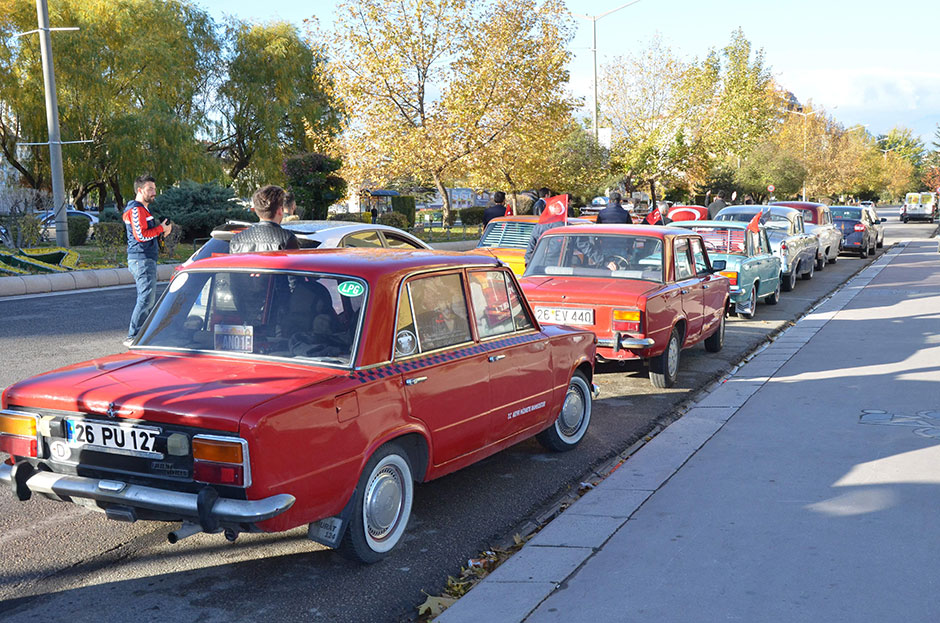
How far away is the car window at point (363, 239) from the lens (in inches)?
404

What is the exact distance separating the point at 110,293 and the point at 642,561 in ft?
47.7

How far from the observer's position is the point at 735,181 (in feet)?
186

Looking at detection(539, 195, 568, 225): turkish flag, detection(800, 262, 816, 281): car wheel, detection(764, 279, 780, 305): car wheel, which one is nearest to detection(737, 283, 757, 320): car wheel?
detection(764, 279, 780, 305): car wheel

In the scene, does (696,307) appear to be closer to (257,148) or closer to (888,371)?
(888,371)

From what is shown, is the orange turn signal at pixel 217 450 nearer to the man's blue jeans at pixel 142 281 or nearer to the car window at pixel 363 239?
the car window at pixel 363 239

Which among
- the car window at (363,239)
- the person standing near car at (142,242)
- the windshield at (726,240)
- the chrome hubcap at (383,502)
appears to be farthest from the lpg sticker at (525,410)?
the windshield at (726,240)

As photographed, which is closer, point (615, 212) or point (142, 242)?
point (142, 242)

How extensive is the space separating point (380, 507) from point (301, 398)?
0.88 m

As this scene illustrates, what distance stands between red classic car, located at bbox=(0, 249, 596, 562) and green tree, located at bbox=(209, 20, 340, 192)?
116 feet

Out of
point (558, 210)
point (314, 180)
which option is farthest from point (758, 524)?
point (314, 180)

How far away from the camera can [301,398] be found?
3928mm

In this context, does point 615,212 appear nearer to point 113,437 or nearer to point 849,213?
point 113,437

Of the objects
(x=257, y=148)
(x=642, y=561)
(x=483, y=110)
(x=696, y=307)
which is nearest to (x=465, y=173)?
(x=483, y=110)

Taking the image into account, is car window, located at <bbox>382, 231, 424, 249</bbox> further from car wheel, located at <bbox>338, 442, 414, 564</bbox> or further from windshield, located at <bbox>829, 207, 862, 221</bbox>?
windshield, located at <bbox>829, 207, 862, 221</bbox>
